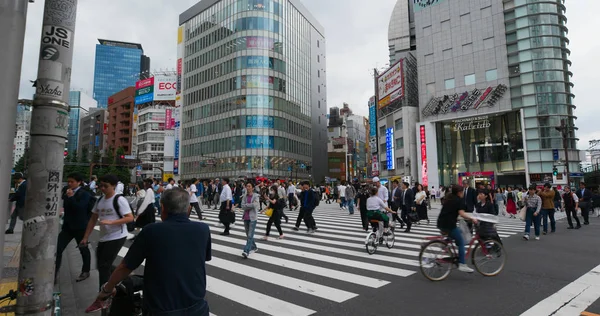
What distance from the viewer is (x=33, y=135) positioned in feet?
10.5

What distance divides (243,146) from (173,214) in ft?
190

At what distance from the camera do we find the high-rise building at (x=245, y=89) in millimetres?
60500

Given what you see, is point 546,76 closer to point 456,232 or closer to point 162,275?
point 456,232

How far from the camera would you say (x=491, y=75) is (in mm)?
44906

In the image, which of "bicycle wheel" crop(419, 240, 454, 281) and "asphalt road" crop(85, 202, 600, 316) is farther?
"bicycle wheel" crop(419, 240, 454, 281)

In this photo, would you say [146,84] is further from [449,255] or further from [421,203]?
[449,255]

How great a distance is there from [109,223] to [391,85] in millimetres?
54656

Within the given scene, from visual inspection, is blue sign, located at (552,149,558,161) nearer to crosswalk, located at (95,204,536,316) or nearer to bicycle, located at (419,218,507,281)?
crosswalk, located at (95,204,536,316)

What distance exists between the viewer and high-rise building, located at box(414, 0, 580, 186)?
42.2 m

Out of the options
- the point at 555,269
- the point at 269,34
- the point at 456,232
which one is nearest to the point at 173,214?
the point at 456,232

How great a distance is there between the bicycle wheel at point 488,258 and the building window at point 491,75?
149ft

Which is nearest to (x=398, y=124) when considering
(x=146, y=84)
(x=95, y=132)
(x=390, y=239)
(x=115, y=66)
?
(x=390, y=239)

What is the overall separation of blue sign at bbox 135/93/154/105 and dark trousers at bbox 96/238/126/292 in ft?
283

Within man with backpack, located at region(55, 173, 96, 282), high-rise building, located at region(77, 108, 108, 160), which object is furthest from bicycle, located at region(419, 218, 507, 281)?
high-rise building, located at region(77, 108, 108, 160)
